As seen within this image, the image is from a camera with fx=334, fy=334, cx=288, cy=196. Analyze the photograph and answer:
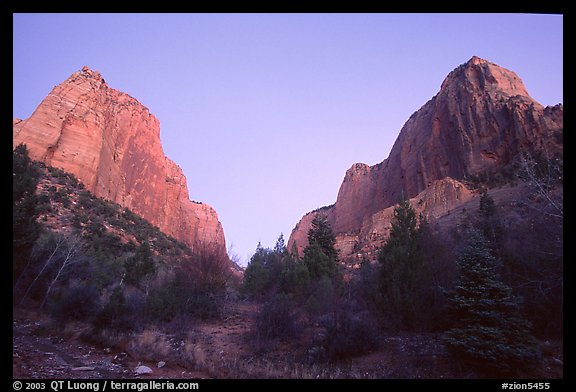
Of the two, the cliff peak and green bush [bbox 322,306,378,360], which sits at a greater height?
the cliff peak

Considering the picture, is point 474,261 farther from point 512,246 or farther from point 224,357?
point 224,357

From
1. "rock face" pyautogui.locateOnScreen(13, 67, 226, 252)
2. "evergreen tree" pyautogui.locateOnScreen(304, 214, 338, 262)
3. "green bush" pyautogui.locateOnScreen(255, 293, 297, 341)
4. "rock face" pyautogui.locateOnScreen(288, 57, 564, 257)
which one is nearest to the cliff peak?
"rock face" pyautogui.locateOnScreen(288, 57, 564, 257)

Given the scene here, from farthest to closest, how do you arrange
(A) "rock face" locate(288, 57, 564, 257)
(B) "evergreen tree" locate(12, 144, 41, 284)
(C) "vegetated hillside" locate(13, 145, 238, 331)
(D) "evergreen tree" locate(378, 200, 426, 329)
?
1. (A) "rock face" locate(288, 57, 564, 257)
2. (B) "evergreen tree" locate(12, 144, 41, 284)
3. (C) "vegetated hillside" locate(13, 145, 238, 331)
4. (D) "evergreen tree" locate(378, 200, 426, 329)

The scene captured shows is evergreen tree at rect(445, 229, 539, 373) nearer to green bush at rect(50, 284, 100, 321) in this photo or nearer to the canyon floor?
the canyon floor

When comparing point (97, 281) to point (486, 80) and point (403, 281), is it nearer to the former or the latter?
point (403, 281)
